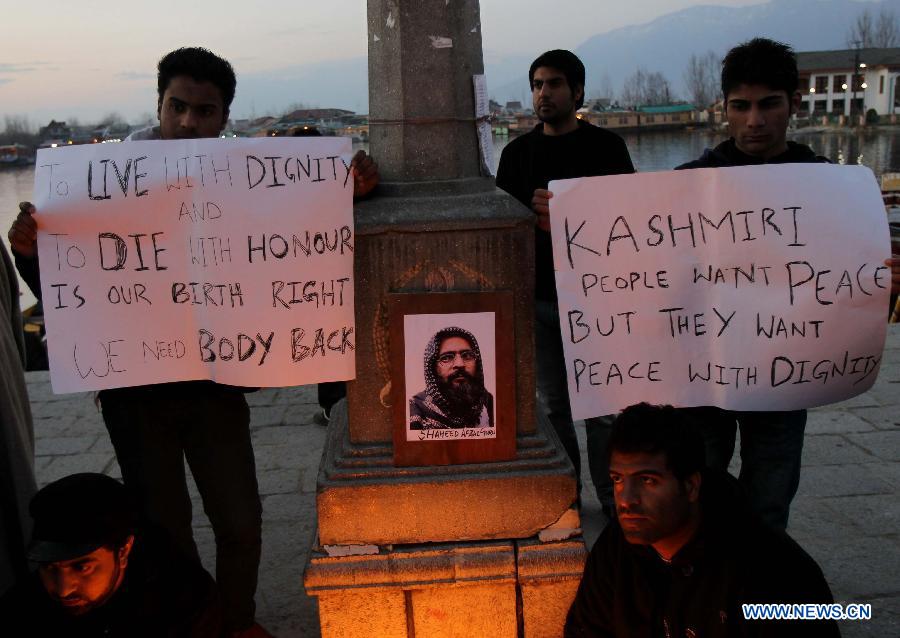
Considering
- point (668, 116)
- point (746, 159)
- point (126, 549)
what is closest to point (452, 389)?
point (126, 549)

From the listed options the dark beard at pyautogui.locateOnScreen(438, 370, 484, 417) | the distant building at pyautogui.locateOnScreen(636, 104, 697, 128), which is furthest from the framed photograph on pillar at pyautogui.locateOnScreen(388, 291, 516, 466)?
the distant building at pyautogui.locateOnScreen(636, 104, 697, 128)

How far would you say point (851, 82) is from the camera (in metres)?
94.8

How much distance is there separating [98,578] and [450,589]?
1001 mm

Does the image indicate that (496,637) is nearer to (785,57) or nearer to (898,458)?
(785,57)

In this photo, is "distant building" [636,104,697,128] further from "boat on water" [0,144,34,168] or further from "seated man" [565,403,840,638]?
"seated man" [565,403,840,638]

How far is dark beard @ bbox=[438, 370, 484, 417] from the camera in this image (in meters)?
2.41

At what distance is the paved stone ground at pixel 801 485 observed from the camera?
329cm

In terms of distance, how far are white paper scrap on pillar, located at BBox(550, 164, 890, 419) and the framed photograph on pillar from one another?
28cm

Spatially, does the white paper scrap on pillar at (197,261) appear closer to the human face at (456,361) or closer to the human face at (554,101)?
the human face at (456,361)

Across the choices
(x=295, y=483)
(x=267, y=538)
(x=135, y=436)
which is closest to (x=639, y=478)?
(x=135, y=436)

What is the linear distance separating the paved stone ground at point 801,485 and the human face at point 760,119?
1549mm

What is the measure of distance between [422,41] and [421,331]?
0.85 meters

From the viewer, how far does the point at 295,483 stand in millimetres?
4555

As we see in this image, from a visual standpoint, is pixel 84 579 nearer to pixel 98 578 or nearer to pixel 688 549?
pixel 98 578
